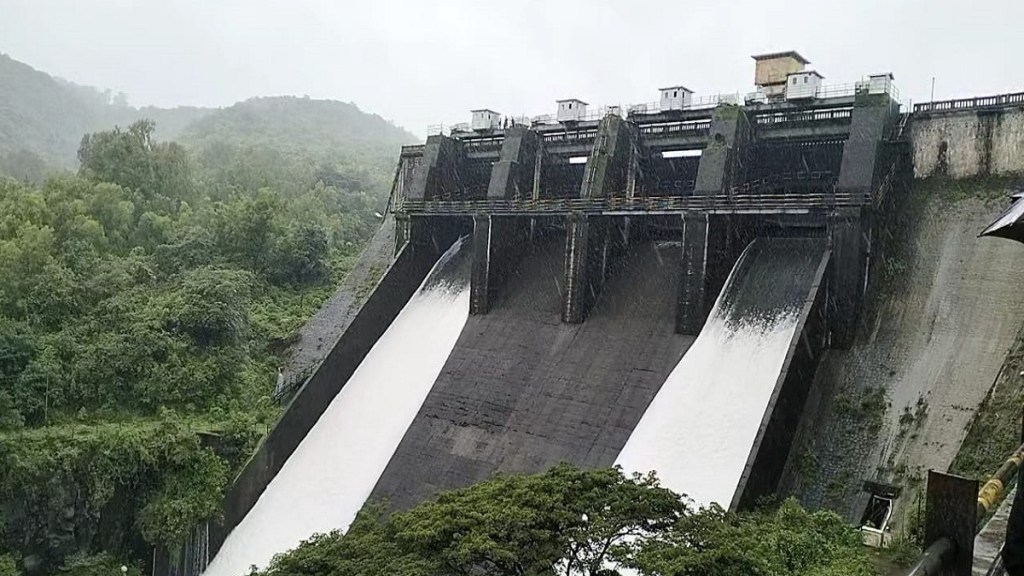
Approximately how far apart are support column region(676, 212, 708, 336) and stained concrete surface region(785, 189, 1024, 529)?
2623 mm

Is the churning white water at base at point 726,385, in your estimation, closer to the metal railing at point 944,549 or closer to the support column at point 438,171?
the support column at point 438,171

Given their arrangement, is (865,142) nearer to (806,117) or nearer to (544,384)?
(806,117)

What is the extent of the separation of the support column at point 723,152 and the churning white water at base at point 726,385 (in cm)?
155

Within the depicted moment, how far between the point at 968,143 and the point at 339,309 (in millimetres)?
14947

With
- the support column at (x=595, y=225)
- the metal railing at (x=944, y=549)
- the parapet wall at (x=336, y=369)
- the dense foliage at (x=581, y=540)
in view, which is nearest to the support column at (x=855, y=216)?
the support column at (x=595, y=225)

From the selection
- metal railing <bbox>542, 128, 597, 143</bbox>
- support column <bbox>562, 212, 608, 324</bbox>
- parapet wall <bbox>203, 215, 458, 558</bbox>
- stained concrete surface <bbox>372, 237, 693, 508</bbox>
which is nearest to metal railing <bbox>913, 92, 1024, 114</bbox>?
stained concrete surface <bbox>372, 237, 693, 508</bbox>

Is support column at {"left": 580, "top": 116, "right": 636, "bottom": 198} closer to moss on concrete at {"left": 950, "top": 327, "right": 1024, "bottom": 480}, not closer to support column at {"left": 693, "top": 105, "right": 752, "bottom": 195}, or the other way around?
support column at {"left": 693, "top": 105, "right": 752, "bottom": 195}

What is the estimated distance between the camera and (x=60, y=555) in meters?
15.4

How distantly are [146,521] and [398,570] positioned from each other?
9.56 m

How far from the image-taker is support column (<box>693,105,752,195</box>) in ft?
53.7

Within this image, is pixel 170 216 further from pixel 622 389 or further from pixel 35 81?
pixel 35 81

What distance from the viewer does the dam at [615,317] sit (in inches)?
549

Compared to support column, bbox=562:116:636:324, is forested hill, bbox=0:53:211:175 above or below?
above

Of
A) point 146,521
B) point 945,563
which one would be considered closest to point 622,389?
point 146,521
